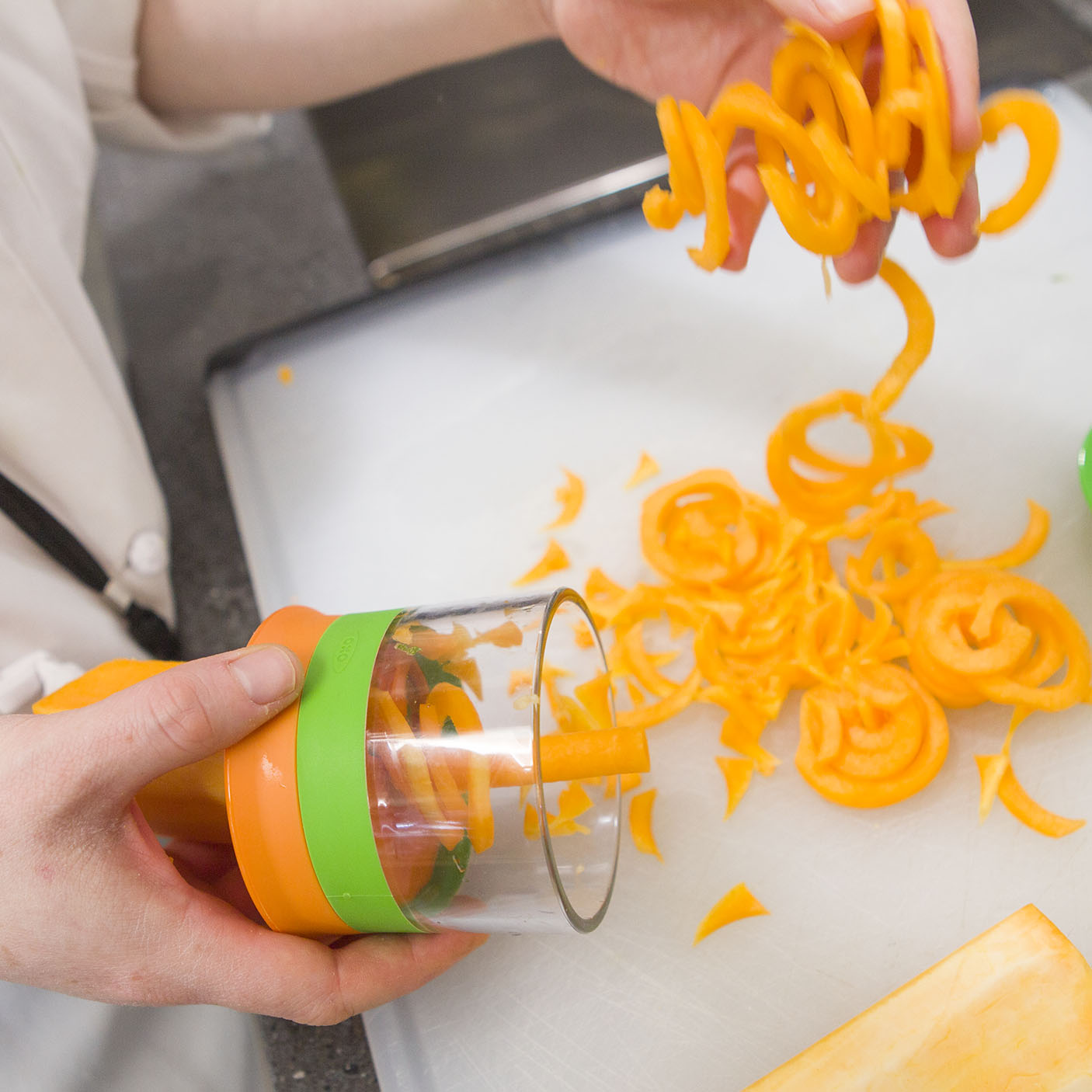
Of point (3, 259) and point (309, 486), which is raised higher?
point (3, 259)

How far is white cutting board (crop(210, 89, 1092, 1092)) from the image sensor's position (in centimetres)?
70

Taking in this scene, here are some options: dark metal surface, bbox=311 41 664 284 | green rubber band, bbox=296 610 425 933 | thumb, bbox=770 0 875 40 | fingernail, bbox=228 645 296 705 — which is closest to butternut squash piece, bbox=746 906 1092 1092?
green rubber band, bbox=296 610 425 933

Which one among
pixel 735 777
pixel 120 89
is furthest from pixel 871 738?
pixel 120 89

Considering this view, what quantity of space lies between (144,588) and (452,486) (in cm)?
30

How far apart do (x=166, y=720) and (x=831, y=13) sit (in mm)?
581

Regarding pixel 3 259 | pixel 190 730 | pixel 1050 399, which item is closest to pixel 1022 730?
pixel 1050 399

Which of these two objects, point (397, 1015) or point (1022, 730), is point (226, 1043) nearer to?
point (397, 1015)

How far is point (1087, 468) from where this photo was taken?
0.81m

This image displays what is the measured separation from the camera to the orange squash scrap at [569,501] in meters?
0.92

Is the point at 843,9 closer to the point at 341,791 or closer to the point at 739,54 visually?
the point at 739,54

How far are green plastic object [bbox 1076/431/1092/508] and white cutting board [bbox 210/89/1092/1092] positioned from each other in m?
0.04

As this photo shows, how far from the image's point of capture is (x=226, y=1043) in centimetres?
73

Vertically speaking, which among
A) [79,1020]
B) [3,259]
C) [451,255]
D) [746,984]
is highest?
[3,259]

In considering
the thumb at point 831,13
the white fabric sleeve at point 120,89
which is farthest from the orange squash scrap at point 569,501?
the white fabric sleeve at point 120,89
